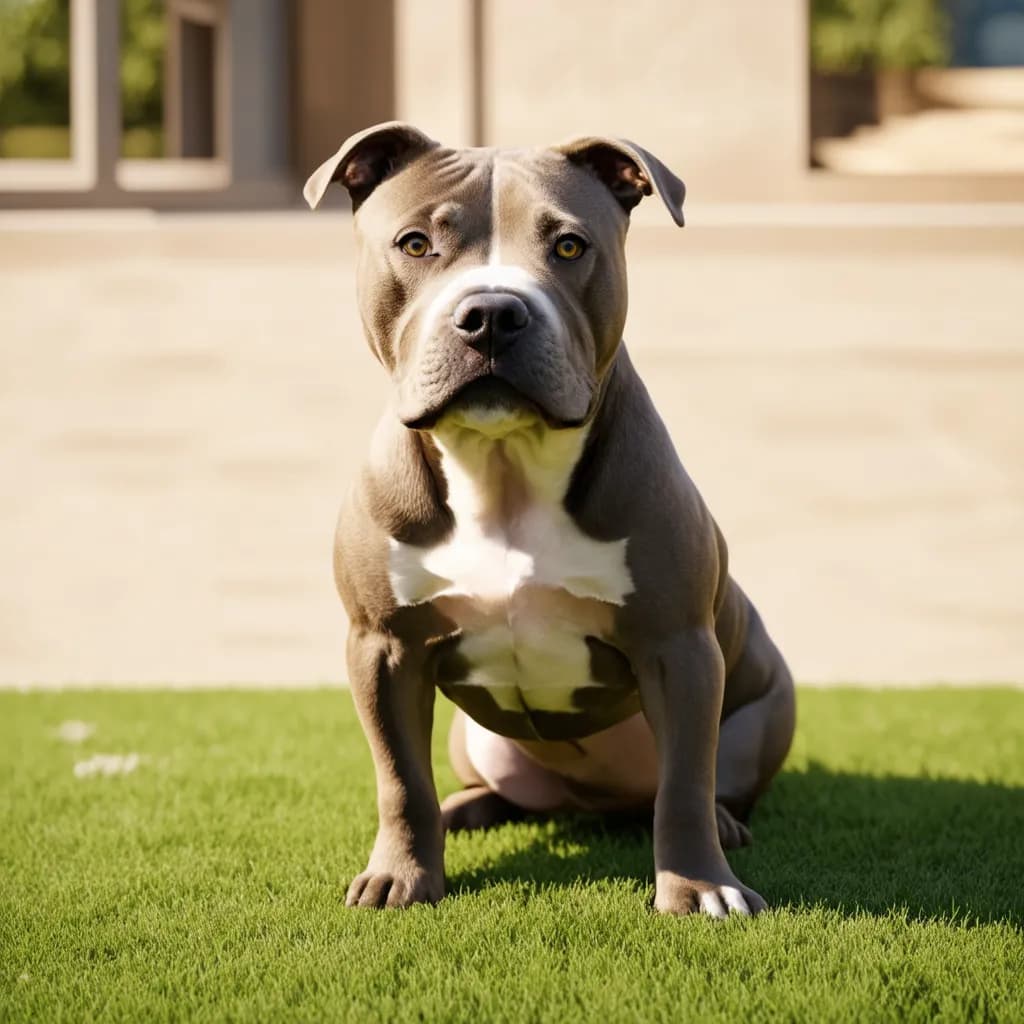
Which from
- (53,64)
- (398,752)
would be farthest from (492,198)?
(53,64)

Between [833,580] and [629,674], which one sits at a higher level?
[629,674]

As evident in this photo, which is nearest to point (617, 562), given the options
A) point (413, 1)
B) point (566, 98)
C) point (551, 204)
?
point (551, 204)

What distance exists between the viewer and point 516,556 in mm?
3320

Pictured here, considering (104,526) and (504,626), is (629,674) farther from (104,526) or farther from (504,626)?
(104,526)

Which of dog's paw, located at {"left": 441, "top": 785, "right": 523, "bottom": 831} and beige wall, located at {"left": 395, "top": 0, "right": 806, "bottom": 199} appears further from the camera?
beige wall, located at {"left": 395, "top": 0, "right": 806, "bottom": 199}

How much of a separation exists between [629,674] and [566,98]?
5.74m

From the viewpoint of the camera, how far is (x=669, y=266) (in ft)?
26.1

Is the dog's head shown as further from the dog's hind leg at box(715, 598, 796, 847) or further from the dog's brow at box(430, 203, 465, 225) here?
the dog's hind leg at box(715, 598, 796, 847)

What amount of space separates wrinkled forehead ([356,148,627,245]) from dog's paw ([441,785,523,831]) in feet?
5.07

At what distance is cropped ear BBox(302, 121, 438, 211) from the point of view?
3320 millimetres

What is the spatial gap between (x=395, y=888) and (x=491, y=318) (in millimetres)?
1221

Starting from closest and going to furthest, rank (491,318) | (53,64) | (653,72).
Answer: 1. (491,318)
2. (653,72)
3. (53,64)

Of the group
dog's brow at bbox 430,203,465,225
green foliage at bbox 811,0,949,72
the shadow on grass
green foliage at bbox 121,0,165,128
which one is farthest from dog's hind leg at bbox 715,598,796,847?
green foliage at bbox 121,0,165,128

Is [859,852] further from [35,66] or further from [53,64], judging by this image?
[35,66]
